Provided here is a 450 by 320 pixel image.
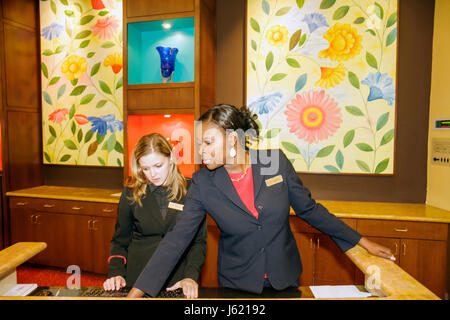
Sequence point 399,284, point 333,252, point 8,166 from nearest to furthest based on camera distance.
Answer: point 399,284, point 333,252, point 8,166

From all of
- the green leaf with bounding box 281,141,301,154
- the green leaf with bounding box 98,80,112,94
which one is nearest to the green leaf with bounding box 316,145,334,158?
the green leaf with bounding box 281,141,301,154

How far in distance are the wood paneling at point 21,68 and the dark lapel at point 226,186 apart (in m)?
3.42

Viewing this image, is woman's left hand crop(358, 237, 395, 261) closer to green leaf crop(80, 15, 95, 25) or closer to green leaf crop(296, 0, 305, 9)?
green leaf crop(296, 0, 305, 9)

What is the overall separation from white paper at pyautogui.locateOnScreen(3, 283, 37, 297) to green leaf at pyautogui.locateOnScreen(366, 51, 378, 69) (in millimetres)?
3234

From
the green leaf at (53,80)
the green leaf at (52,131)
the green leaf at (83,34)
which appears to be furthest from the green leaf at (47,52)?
the green leaf at (52,131)

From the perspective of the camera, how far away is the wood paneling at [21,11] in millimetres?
3633

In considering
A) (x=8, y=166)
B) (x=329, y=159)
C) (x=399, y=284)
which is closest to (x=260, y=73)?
(x=329, y=159)

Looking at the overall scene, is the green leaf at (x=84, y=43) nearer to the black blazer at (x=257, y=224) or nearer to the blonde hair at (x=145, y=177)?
the blonde hair at (x=145, y=177)

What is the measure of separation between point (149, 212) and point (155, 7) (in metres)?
2.34

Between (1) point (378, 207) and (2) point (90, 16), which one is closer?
(1) point (378, 207)

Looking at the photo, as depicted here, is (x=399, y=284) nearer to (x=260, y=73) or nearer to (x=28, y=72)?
(x=260, y=73)

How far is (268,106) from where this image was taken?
3328mm

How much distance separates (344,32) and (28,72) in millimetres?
3780

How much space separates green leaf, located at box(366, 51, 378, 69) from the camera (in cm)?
307
